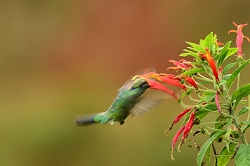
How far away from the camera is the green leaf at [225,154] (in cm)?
211

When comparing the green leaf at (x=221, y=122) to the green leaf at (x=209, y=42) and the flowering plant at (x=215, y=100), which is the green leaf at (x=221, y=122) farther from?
the green leaf at (x=209, y=42)

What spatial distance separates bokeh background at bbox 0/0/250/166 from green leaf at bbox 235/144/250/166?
560 centimetres

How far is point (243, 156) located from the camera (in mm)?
1941

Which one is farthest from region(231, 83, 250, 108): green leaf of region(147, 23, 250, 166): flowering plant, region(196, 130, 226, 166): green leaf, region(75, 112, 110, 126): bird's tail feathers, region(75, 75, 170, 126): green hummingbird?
region(75, 112, 110, 126): bird's tail feathers

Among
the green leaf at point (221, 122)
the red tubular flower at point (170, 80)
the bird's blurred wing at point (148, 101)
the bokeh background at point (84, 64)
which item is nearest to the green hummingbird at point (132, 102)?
the bird's blurred wing at point (148, 101)

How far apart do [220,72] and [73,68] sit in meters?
10.0

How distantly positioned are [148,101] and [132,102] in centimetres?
16

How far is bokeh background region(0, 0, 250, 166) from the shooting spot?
26.9 ft

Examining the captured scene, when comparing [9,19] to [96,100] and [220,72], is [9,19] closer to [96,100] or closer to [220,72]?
[96,100]

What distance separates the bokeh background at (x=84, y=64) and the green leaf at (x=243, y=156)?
5604 millimetres

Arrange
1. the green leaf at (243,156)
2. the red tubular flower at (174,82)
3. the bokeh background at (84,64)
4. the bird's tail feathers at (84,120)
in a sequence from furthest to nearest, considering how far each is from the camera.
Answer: the bokeh background at (84,64)
the bird's tail feathers at (84,120)
the red tubular flower at (174,82)
the green leaf at (243,156)

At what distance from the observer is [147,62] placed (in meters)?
11.9

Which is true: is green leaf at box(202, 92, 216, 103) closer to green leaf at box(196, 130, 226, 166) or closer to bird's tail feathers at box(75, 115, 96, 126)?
green leaf at box(196, 130, 226, 166)

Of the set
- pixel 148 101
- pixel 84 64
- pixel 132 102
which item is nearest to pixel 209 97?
pixel 148 101
